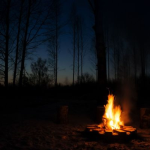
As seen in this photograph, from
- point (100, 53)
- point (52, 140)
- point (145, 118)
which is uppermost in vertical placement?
point (100, 53)

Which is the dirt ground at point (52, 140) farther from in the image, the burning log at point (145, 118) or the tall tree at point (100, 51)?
the tall tree at point (100, 51)

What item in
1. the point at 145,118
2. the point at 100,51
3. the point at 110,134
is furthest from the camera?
the point at 100,51

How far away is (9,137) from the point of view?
4.62m

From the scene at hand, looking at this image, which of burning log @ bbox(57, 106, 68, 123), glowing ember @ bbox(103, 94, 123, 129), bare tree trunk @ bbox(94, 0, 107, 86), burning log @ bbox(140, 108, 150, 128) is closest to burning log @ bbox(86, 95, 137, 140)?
glowing ember @ bbox(103, 94, 123, 129)

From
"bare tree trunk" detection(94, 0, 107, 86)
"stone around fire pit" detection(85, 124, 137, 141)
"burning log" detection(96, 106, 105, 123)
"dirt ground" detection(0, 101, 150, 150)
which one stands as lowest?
"dirt ground" detection(0, 101, 150, 150)

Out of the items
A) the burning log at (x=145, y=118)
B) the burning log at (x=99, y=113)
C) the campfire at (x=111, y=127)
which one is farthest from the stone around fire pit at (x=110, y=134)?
the burning log at (x=99, y=113)

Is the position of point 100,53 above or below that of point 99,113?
above

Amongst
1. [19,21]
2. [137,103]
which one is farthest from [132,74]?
[19,21]

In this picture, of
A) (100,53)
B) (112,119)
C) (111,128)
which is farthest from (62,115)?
(100,53)

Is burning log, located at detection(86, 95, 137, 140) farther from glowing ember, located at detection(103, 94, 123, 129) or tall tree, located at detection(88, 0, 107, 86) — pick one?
tall tree, located at detection(88, 0, 107, 86)

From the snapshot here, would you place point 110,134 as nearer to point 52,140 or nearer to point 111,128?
point 111,128

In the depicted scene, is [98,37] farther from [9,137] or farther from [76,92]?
[76,92]

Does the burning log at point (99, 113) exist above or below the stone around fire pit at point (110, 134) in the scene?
above

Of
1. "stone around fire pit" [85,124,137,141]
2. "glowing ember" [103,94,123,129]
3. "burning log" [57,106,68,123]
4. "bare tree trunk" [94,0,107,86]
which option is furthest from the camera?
"bare tree trunk" [94,0,107,86]
